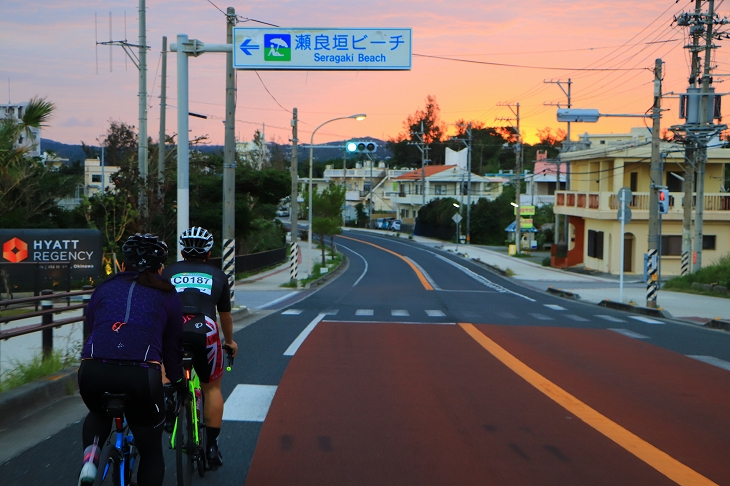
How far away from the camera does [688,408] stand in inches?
329

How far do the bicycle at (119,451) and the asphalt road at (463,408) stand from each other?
137 cm

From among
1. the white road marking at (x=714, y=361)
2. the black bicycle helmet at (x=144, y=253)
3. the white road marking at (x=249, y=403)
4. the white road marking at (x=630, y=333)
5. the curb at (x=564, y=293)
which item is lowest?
the curb at (x=564, y=293)

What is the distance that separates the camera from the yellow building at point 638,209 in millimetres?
42219

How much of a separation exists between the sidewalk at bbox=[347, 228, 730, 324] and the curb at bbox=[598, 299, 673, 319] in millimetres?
305

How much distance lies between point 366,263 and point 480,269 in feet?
30.8

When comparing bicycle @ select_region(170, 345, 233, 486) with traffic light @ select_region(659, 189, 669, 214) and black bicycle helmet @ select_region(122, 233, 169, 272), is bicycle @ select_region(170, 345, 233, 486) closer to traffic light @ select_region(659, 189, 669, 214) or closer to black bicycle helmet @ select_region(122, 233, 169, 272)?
black bicycle helmet @ select_region(122, 233, 169, 272)

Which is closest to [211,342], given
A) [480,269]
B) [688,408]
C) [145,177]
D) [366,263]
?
[688,408]

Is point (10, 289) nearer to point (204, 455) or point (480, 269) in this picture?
point (204, 455)

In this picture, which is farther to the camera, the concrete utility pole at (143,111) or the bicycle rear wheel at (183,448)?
the concrete utility pole at (143,111)

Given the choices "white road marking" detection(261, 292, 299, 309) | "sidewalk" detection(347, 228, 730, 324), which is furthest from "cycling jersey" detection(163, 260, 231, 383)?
"white road marking" detection(261, 292, 299, 309)

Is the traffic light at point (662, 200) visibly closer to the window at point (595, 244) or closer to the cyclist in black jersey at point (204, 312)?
the window at point (595, 244)

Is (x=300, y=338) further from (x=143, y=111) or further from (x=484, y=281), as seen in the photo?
(x=484, y=281)

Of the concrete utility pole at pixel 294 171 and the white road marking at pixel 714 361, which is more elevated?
the concrete utility pole at pixel 294 171

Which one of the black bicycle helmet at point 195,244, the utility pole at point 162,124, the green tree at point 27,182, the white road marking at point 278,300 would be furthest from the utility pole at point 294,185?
the black bicycle helmet at point 195,244
